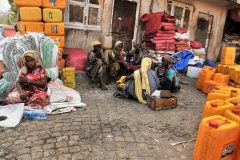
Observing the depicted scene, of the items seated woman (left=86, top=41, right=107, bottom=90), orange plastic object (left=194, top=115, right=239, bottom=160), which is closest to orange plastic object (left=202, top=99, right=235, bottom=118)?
orange plastic object (left=194, top=115, right=239, bottom=160)

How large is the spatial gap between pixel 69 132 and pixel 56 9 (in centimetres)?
344

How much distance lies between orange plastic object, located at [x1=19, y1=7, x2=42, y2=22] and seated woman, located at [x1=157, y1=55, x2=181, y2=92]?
331 cm

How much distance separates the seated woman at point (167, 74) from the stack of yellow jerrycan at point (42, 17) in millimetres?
2832

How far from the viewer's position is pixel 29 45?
4.64m

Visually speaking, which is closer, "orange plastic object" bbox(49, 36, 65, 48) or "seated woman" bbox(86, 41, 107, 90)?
"orange plastic object" bbox(49, 36, 65, 48)

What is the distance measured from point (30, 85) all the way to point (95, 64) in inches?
82.2

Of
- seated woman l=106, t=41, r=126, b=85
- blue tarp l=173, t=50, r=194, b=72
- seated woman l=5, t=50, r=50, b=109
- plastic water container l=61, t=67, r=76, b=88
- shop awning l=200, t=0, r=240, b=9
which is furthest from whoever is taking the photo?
shop awning l=200, t=0, r=240, b=9

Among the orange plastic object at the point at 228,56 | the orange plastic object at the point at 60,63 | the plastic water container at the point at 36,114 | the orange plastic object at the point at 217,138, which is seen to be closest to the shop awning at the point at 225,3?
the orange plastic object at the point at 228,56

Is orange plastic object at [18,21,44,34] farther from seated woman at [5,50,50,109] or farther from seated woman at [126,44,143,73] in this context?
seated woman at [126,44,143,73]

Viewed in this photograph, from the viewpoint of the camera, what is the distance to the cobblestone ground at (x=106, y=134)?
2760mm

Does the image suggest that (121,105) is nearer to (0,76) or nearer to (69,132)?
(69,132)

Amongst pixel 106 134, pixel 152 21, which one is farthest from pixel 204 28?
pixel 106 134

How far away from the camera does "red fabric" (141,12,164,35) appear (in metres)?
7.56

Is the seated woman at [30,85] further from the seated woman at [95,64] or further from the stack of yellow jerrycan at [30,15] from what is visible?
the seated woman at [95,64]
